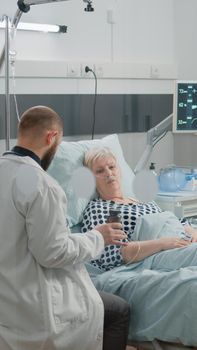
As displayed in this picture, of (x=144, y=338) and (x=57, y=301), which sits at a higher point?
(x=57, y=301)

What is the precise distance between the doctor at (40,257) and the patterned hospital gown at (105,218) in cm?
62

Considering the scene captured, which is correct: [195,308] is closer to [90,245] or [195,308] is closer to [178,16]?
[90,245]

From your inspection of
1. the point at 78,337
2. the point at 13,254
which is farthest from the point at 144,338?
the point at 13,254

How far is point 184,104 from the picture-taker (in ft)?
12.6

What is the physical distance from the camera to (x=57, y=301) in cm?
199

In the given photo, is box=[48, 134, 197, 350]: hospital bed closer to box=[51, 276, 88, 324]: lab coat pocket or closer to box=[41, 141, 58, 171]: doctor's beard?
box=[51, 276, 88, 324]: lab coat pocket

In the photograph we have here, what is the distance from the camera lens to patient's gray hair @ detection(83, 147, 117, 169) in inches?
114

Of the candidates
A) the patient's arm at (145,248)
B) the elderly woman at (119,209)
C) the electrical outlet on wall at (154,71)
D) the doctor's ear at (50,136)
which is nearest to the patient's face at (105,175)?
the elderly woman at (119,209)

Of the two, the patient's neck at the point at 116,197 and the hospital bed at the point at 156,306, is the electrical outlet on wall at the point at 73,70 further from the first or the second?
the hospital bed at the point at 156,306

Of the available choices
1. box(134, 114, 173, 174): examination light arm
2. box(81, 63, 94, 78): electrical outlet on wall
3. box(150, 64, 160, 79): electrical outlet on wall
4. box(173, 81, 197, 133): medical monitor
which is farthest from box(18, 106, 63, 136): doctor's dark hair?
box(150, 64, 160, 79): electrical outlet on wall

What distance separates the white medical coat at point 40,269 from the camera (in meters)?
1.92

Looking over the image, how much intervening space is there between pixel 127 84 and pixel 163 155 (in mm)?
629

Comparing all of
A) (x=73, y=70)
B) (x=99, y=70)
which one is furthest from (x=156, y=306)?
(x=99, y=70)

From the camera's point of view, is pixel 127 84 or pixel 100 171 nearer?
pixel 100 171
